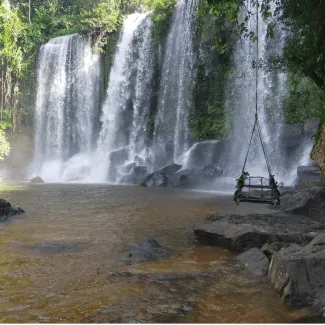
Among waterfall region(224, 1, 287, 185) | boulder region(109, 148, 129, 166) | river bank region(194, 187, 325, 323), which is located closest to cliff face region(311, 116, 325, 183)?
river bank region(194, 187, 325, 323)

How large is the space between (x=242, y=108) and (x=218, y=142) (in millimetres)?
3004

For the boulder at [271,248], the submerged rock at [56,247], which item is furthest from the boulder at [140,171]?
the boulder at [271,248]

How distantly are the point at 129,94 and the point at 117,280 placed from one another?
82.5 ft

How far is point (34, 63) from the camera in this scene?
3231cm

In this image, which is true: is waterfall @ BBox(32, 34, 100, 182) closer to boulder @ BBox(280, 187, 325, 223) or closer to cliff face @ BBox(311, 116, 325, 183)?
boulder @ BBox(280, 187, 325, 223)

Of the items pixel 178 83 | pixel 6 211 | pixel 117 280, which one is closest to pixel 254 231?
pixel 117 280

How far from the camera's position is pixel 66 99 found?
31234 millimetres

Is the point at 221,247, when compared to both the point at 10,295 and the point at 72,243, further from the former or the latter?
the point at 10,295

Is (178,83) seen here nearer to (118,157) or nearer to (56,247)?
(118,157)

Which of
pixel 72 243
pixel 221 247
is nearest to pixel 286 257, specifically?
pixel 221 247

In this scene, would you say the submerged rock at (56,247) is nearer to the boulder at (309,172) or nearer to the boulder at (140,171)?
the boulder at (309,172)

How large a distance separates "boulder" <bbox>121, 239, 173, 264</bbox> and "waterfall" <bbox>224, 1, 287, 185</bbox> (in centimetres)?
1462

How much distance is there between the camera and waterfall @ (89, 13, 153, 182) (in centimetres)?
2872

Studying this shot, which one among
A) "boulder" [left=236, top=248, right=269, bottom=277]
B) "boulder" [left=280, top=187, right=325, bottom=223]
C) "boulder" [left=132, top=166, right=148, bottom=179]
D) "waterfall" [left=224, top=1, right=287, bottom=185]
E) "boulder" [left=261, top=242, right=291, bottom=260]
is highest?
"waterfall" [left=224, top=1, right=287, bottom=185]
